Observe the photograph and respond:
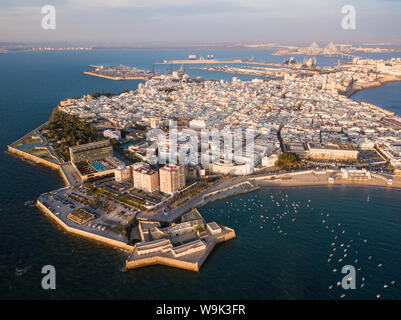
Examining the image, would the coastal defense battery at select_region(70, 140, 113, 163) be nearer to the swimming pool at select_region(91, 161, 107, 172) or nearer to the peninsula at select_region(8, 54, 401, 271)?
the peninsula at select_region(8, 54, 401, 271)

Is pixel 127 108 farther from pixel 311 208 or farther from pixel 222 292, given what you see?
pixel 222 292

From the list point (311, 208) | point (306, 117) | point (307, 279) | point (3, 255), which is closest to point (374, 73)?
point (306, 117)

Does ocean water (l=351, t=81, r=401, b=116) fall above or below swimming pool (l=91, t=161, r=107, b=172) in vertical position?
above
